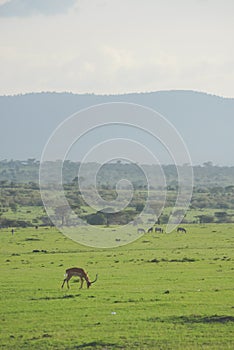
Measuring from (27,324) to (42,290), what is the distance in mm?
5221

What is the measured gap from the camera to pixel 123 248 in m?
41.4

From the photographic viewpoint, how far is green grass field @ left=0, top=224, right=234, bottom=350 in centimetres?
1667

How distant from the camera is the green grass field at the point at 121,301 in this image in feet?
54.7

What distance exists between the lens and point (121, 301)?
21.1 metres

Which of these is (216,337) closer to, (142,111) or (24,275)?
(24,275)

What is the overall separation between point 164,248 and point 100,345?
2485cm

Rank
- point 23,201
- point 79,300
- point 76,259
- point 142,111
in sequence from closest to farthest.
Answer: point 79,300, point 76,259, point 23,201, point 142,111

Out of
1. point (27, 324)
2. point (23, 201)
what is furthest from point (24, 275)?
point (23, 201)

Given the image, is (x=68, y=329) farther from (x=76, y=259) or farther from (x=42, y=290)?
(x=76, y=259)

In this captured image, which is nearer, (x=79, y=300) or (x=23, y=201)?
(x=79, y=300)

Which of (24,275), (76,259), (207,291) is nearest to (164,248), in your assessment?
(76,259)

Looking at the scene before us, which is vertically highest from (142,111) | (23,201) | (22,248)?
(142,111)

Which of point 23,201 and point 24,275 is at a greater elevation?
point 23,201

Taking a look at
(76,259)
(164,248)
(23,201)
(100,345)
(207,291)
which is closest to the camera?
(100,345)
